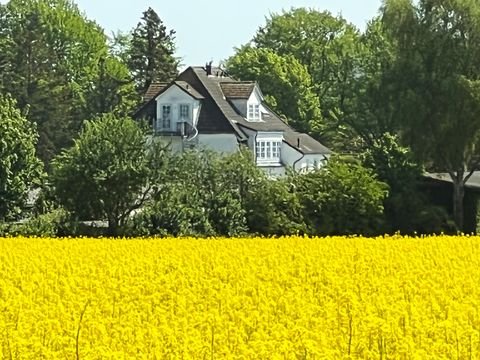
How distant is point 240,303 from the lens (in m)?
12.6

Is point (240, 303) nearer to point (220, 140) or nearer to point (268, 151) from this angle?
point (220, 140)

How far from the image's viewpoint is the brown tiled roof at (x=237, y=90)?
214 feet

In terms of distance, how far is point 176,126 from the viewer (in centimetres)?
6206

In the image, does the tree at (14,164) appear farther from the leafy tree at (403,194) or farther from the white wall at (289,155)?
the white wall at (289,155)

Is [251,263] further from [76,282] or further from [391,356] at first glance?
[391,356]

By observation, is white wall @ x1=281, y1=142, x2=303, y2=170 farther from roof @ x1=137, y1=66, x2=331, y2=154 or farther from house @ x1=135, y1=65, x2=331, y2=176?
roof @ x1=137, y1=66, x2=331, y2=154

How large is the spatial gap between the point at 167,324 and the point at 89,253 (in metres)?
10.8

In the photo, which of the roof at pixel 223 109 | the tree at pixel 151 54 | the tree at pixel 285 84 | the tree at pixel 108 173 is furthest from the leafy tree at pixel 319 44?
the tree at pixel 108 173

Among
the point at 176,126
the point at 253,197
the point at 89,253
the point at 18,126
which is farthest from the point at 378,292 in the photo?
the point at 176,126

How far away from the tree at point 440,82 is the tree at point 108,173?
13.1 m

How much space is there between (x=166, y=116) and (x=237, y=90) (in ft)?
17.7

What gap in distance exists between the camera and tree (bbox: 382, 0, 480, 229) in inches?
1817

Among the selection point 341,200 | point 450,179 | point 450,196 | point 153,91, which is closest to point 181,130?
point 153,91

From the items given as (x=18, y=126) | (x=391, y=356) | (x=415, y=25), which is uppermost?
(x=415, y=25)
